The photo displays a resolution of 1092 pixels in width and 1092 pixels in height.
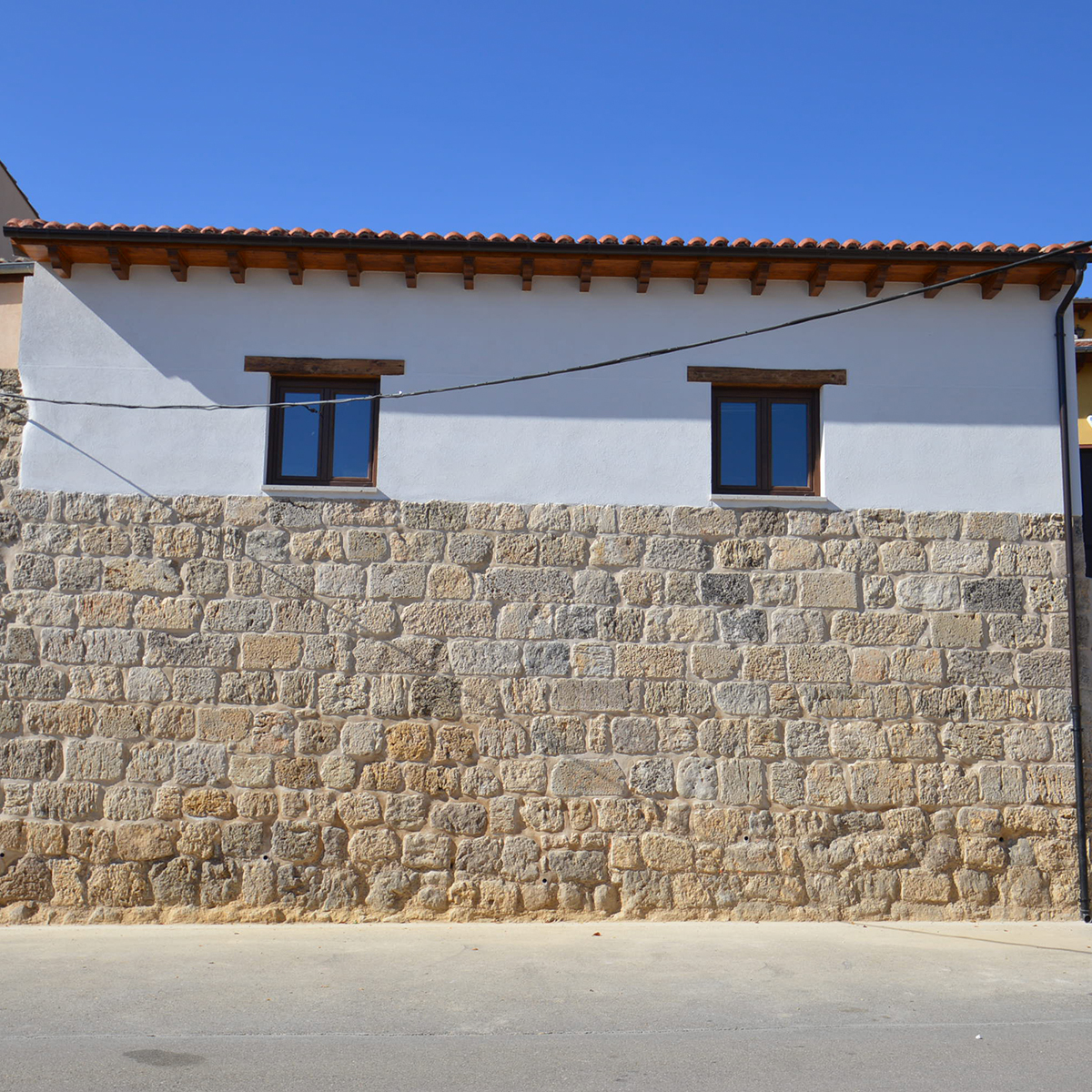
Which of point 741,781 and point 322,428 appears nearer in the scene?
point 741,781

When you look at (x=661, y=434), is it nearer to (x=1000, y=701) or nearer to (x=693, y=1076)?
(x=1000, y=701)

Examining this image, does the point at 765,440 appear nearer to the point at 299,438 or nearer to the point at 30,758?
the point at 299,438

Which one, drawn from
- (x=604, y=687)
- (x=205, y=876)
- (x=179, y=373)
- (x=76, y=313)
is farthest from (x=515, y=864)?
(x=76, y=313)

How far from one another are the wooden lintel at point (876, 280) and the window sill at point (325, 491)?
3.90 meters

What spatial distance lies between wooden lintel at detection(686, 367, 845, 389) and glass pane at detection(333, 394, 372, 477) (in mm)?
2410

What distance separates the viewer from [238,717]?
6656mm

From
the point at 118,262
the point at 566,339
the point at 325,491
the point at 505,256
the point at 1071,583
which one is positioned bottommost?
the point at 1071,583

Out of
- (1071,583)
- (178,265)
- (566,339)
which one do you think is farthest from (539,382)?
(1071,583)

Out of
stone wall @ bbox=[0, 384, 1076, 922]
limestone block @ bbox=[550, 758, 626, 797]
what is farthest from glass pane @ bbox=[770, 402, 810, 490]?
limestone block @ bbox=[550, 758, 626, 797]

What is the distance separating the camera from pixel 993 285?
23.2 ft

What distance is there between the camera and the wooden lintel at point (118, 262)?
22.5 ft

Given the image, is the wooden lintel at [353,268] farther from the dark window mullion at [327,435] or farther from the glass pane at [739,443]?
the glass pane at [739,443]

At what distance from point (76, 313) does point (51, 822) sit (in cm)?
361

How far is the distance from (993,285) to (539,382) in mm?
3419
